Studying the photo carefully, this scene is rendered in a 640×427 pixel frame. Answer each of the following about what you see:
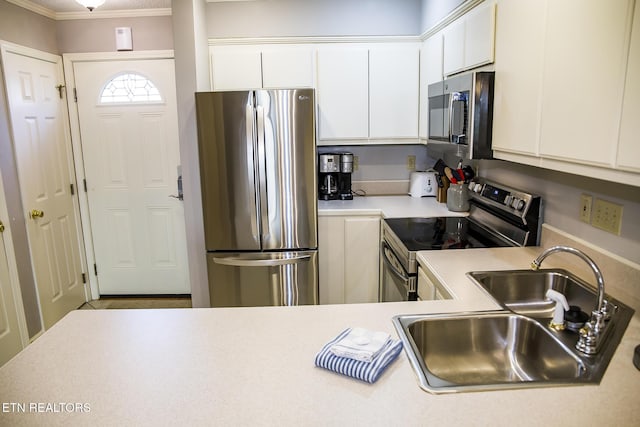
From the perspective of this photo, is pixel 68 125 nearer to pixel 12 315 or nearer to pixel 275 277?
pixel 12 315

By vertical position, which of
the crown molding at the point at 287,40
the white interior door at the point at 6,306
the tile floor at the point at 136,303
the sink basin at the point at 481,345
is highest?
the crown molding at the point at 287,40

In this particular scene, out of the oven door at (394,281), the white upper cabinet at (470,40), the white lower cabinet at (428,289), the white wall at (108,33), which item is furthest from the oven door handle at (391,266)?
the white wall at (108,33)

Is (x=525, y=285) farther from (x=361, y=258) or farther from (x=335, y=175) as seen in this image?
(x=335, y=175)

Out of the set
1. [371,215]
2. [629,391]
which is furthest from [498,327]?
[371,215]

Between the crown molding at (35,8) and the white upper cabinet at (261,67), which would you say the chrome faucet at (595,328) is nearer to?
the white upper cabinet at (261,67)

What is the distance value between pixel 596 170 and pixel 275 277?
80.9 inches

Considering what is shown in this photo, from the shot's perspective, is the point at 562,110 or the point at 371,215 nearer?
the point at 562,110

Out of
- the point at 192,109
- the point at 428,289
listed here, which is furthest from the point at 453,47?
the point at 192,109

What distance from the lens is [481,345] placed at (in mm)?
1462

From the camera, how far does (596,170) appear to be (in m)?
1.36

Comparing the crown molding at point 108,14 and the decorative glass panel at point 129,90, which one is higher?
the crown molding at point 108,14

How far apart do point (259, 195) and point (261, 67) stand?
1051 mm

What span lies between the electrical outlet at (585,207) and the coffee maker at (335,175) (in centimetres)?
184

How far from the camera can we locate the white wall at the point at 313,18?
3.27 metres
